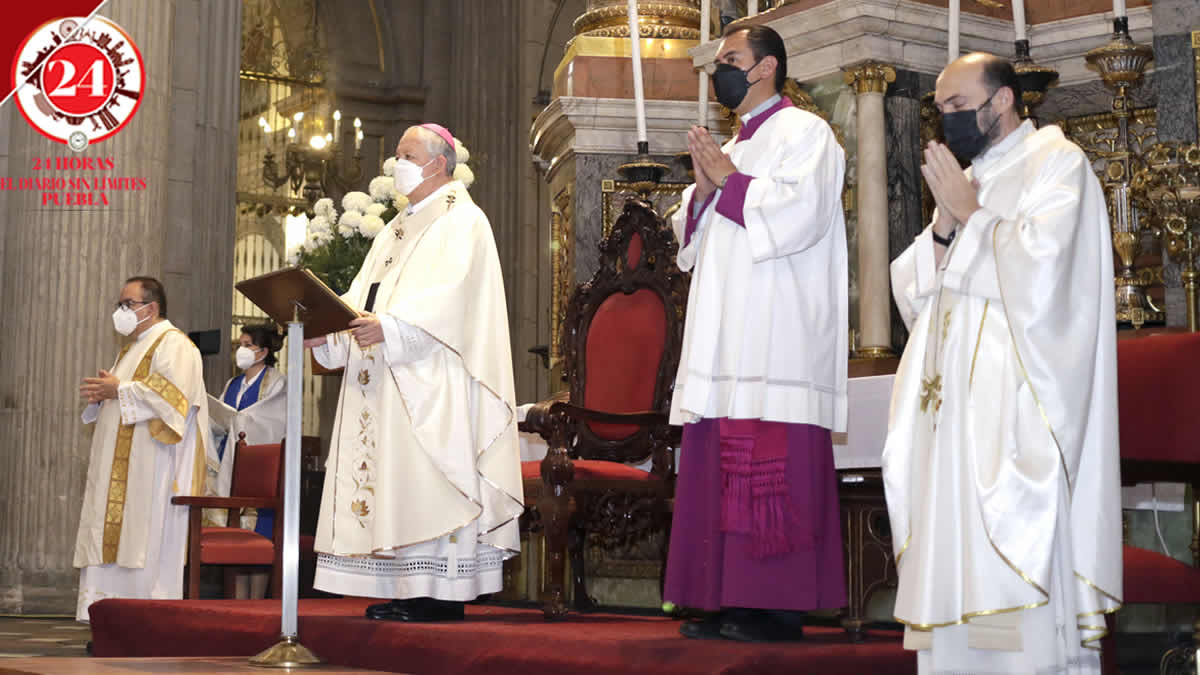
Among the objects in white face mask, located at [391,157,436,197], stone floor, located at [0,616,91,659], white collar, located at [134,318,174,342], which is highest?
white face mask, located at [391,157,436,197]

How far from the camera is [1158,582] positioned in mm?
3699

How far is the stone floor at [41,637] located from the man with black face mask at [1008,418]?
373 centimetres

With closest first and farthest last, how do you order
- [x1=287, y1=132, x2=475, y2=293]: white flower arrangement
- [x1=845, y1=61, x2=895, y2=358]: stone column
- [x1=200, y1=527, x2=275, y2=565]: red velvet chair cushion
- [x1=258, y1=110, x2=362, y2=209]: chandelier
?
[x1=845, y1=61, x2=895, y2=358]: stone column
[x1=200, y1=527, x2=275, y2=565]: red velvet chair cushion
[x1=287, y1=132, x2=475, y2=293]: white flower arrangement
[x1=258, y1=110, x2=362, y2=209]: chandelier

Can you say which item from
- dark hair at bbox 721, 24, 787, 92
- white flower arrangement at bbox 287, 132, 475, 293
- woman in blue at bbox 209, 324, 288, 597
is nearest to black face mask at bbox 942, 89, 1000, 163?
dark hair at bbox 721, 24, 787, 92

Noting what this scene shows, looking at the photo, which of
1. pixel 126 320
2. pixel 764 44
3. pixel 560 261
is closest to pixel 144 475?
pixel 126 320

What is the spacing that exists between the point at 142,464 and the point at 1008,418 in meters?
5.49

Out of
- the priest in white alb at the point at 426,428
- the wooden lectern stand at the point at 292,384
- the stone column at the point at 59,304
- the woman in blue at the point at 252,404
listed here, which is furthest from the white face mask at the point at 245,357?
the wooden lectern stand at the point at 292,384

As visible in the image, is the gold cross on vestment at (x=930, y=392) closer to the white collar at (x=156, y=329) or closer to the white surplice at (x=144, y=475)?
the white surplice at (x=144, y=475)

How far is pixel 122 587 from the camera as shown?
765 cm

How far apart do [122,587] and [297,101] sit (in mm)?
9278

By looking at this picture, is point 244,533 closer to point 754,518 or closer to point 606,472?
point 606,472

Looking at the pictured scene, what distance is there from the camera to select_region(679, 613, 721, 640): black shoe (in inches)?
156

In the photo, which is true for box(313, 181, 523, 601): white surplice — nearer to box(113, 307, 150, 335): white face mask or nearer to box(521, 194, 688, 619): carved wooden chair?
box(521, 194, 688, 619): carved wooden chair

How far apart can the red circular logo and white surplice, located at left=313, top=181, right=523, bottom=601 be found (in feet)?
16.6
